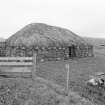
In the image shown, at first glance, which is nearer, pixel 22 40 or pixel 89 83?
pixel 89 83

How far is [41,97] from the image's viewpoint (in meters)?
5.79

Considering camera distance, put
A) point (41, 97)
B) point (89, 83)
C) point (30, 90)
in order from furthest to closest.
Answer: point (89, 83) < point (30, 90) < point (41, 97)

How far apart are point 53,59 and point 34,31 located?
5951 millimetres

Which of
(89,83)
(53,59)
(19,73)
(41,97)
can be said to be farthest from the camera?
(53,59)

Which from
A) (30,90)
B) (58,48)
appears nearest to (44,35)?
(58,48)

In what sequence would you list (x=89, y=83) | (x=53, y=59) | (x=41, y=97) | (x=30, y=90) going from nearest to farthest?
(x=41, y=97) < (x=30, y=90) < (x=89, y=83) < (x=53, y=59)

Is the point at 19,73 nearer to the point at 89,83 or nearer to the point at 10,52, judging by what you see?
the point at 89,83

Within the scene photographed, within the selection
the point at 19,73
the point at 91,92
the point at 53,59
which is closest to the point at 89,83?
the point at 91,92

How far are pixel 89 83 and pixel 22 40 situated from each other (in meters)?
14.2

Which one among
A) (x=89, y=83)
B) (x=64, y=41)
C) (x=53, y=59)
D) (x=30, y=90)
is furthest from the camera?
(x=64, y=41)

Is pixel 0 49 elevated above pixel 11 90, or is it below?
above

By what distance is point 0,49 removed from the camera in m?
21.7

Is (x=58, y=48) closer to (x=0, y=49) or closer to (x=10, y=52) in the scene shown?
(x=10, y=52)

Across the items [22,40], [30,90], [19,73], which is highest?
[22,40]
